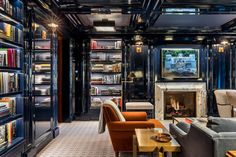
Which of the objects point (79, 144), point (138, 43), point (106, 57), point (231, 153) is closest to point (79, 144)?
point (79, 144)

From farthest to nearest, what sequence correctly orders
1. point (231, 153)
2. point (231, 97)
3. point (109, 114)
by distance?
1. point (231, 97)
2. point (109, 114)
3. point (231, 153)

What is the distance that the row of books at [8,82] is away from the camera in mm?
3537

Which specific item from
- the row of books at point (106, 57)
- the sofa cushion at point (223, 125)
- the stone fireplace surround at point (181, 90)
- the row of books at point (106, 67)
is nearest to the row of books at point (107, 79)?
the row of books at point (106, 67)

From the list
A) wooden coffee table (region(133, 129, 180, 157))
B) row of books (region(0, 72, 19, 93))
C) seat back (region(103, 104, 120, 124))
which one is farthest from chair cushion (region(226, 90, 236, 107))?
row of books (region(0, 72, 19, 93))

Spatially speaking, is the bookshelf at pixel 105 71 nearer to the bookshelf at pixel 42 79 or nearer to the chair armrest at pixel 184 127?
the bookshelf at pixel 42 79

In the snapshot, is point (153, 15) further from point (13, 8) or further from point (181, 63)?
point (13, 8)

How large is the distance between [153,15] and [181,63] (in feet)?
8.92

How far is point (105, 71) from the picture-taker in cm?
837

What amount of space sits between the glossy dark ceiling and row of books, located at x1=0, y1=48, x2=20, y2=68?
1.69 meters

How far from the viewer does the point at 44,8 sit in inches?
191

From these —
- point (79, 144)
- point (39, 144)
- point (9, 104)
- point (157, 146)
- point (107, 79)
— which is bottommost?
point (79, 144)

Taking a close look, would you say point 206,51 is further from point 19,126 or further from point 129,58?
point 19,126

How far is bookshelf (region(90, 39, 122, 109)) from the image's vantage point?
831 centimetres

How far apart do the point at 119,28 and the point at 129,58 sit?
3.05 feet
